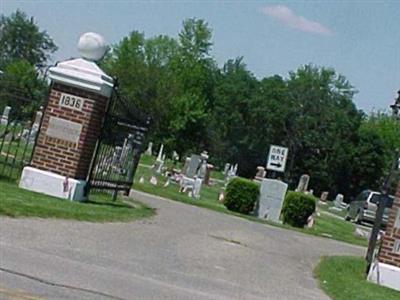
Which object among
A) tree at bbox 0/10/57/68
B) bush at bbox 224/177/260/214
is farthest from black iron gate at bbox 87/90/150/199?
tree at bbox 0/10/57/68

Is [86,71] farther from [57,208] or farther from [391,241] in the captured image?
[391,241]

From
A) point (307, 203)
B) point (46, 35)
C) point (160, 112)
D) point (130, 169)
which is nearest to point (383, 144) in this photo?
point (160, 112)

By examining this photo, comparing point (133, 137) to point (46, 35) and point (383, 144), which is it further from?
point (46, 35)

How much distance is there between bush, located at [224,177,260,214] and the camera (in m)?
27.2

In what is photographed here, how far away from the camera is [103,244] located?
11453mm

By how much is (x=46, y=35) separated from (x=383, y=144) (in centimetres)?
4586

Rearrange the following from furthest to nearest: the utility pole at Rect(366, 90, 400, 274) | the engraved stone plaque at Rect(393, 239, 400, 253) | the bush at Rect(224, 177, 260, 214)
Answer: the bush at Rect(224, 177, 260, 214)
the utility pole at Rect(366, 90, 400, 274)
the engraved stone plaque at Rect(393, 239, 400, 253)

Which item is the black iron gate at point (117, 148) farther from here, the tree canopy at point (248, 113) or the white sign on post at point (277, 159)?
the tree canopy at point (248, 113)

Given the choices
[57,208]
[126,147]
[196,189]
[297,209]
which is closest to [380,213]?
→ [126,147]

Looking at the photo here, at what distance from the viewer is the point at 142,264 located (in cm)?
1062

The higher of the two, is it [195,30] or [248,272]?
[195,30]

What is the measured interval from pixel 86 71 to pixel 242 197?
1266 cm

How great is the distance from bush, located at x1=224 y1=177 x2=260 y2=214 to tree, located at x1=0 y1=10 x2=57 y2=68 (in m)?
78.0

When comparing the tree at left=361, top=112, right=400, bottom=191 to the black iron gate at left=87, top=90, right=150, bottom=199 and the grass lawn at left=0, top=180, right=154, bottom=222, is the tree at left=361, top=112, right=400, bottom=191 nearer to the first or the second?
the black iron gate at left=87, top=90, right=150, bottom=199
